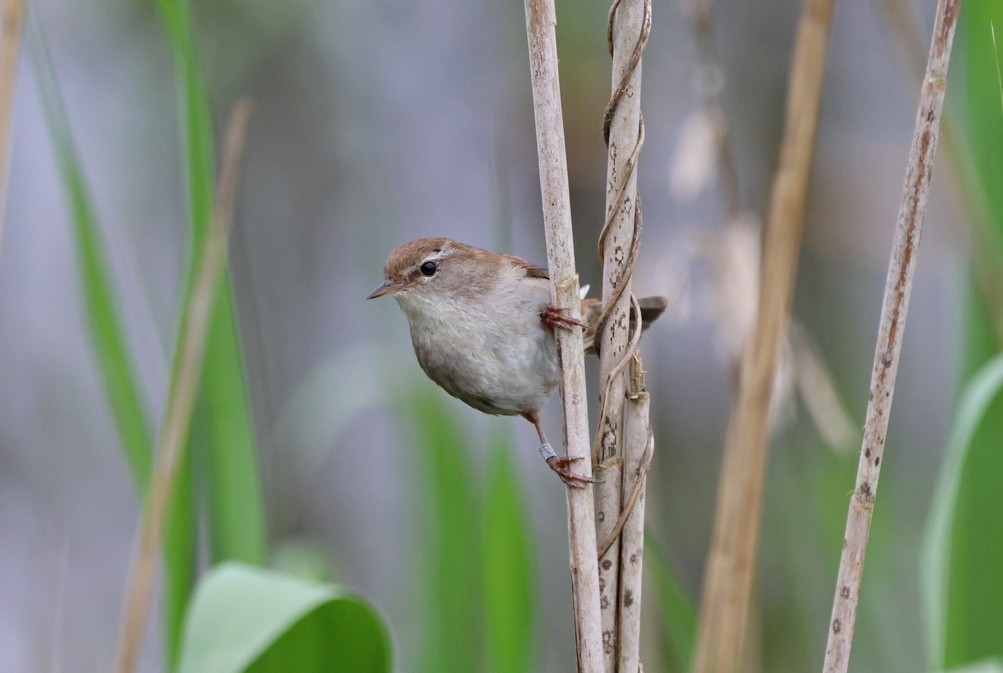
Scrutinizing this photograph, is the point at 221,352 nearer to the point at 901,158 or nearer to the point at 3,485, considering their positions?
the point at 901,158

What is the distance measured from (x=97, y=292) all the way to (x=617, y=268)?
84cm

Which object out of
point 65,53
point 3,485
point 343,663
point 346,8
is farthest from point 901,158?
point 3,485

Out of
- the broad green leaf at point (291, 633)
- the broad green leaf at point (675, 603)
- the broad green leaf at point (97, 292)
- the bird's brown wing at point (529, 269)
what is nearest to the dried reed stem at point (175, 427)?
the broad green leaf at point (97, 292)

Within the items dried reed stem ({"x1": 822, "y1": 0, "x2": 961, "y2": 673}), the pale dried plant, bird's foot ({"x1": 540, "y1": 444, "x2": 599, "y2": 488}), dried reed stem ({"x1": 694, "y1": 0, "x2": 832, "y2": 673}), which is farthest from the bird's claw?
the pale dried plant

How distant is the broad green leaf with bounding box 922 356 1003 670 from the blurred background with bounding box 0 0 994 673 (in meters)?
1.00

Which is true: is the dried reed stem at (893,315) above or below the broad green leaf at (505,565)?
above

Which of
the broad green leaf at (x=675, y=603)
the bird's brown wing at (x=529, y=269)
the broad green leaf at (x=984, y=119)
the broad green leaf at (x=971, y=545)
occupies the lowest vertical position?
the broad green leaf at (x=675, y=603)

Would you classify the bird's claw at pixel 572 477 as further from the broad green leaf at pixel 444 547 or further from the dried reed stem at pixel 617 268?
the broad green leaf at pixel 444 547

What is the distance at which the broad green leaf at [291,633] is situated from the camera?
117cm

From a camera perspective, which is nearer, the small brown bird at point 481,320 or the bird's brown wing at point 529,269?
the small brown bird at point 481,320

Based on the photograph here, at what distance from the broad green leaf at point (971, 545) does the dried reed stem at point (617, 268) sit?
1.44ft

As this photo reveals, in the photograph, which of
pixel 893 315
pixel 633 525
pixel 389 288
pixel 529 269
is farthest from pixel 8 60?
pixel 893 315

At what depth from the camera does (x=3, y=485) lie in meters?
4.14

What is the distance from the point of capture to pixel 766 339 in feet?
4.59
